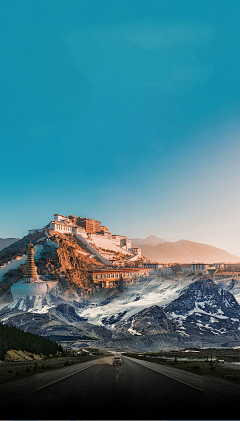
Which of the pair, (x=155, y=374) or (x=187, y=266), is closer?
(x=155, y=374)

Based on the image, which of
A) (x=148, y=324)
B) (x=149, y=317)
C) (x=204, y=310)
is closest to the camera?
(x=148, y=324)

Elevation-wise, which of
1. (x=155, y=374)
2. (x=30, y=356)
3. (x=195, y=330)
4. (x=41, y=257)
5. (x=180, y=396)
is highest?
(x=41, y=257)

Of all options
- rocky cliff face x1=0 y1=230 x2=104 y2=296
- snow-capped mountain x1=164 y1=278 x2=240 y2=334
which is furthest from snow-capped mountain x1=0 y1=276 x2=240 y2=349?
rocky cliff face x1=0 y1=230 x2=104 y2=296

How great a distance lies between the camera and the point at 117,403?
21.9 feet

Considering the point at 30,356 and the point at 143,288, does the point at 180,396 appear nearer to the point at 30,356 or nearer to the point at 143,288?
the point at 30,356

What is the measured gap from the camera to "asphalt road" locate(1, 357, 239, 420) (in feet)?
20.1

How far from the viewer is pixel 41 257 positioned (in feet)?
247

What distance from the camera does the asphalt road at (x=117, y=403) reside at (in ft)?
20.1

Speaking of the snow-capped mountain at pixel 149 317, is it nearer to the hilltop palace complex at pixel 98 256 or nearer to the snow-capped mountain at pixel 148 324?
the snow-capped mountain at pixel 148 324

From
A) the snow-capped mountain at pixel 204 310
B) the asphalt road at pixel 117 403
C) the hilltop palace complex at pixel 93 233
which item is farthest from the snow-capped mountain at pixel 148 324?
the hilltop palace complex at pixel 93 233

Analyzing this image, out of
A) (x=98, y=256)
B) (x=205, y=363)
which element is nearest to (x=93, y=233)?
(x=98, y=256)

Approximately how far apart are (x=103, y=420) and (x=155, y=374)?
17.6 feet

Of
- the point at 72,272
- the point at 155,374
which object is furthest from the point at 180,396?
the point at 72,272

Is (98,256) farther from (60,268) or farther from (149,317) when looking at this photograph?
(149,317)
